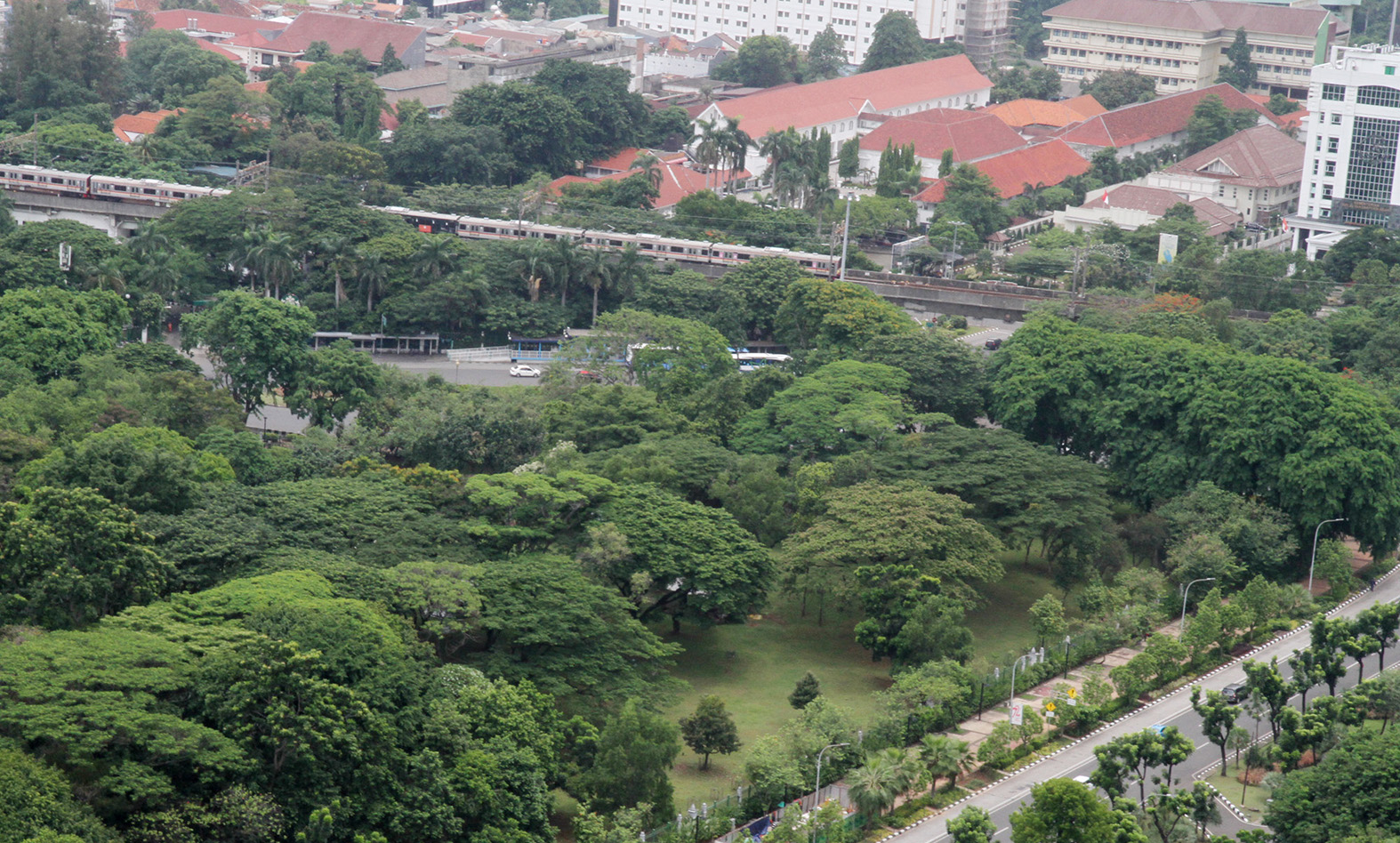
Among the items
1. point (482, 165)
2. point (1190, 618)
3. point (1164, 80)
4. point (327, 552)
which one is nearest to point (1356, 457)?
point (1190, 618)

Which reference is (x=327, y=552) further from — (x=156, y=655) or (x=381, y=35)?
(x=381, y=35)

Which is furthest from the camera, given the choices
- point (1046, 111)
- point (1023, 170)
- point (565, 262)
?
point (1046, 111)

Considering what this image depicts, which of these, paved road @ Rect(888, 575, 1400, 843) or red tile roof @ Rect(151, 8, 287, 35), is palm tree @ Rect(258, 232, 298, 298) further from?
red tile roof @ Rect(151, 8, 287, 35)

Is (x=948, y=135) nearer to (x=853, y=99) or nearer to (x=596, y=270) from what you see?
(x=853, y=99)

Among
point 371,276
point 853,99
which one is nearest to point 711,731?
point 371,276

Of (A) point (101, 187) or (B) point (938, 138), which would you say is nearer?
(A) point (101, 187)

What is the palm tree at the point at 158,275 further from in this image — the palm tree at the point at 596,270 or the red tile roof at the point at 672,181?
the red tile roof at the point at 672,181

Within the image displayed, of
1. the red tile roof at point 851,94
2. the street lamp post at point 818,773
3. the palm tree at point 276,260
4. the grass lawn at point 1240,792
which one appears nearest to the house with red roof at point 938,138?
the red tile roof at point 851,94
